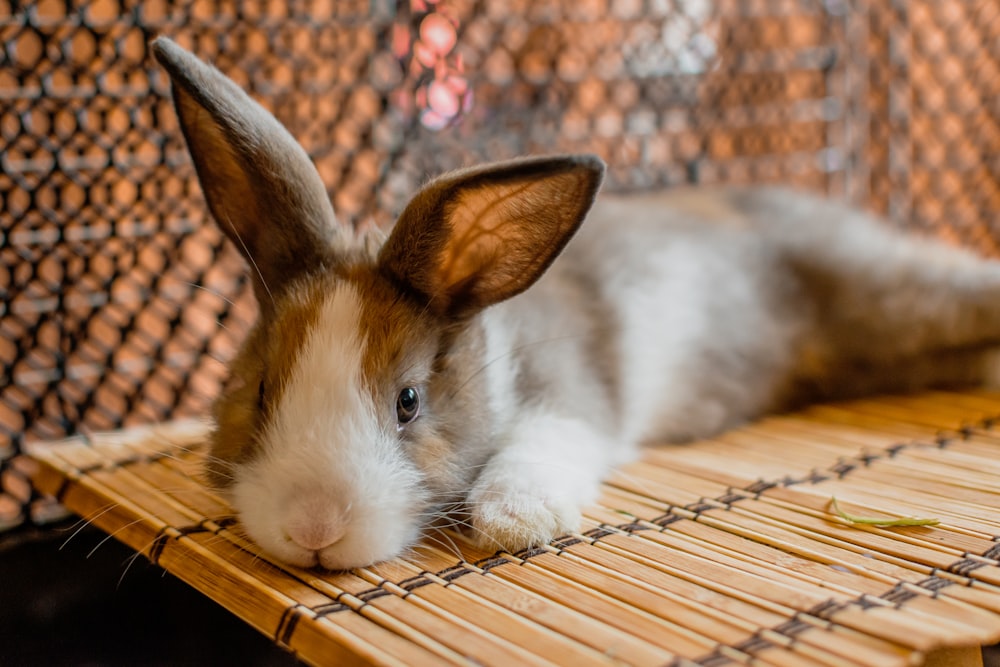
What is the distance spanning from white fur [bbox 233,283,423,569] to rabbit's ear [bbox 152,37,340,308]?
19 centimetres

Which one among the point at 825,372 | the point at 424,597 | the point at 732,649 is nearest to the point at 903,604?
the point at 732,649

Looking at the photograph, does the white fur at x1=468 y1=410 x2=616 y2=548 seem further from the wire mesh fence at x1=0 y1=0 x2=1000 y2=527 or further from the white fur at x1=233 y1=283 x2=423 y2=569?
the wire mesh fence at x1=0 y1=0 x2=1000 y2=527

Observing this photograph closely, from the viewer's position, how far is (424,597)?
1123 millimetres

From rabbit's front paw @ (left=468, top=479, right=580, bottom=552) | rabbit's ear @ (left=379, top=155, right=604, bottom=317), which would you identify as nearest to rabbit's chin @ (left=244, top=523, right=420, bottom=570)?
rabbit's front paw @ (left=468, top=479, right=580, bottom=552)

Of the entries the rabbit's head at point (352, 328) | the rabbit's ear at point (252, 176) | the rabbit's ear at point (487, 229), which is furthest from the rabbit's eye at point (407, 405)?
the rabbit's ear at point (252, 176)

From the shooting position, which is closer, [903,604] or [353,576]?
[903,604]

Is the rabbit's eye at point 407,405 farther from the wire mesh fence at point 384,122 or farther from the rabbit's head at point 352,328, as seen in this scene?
the wire mesh fence at point 384,122

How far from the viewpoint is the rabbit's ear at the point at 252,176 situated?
4.22ft

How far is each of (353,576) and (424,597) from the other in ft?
0.37

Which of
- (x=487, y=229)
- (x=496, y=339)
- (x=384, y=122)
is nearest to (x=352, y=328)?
(x=487, y=229)

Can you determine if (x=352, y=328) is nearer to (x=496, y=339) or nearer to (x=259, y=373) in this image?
(x=259, y=373)

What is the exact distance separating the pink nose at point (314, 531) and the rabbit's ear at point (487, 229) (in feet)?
1.28

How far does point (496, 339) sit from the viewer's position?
1.56m

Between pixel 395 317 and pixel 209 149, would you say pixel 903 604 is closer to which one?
pixel 395 317
